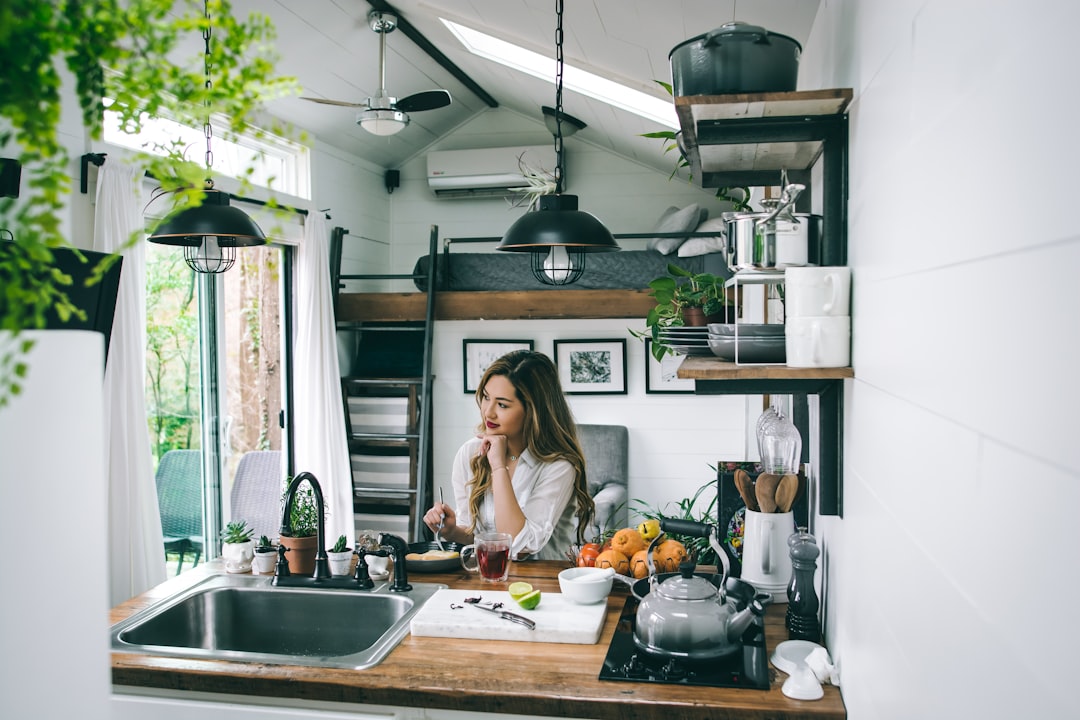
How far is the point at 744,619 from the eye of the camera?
1766mm

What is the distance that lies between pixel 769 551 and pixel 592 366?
11.3 ft

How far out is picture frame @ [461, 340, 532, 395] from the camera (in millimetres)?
5605

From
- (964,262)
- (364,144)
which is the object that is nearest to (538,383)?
(964,262)

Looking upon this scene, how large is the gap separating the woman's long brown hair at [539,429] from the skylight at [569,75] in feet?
4.88

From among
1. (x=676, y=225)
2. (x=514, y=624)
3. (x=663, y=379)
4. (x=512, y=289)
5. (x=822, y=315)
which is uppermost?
(x=676, y=225)

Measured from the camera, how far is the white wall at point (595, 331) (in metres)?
5.39

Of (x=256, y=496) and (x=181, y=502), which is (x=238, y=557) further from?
(x=256, y=496)

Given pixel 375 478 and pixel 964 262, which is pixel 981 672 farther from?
pixel 375 478

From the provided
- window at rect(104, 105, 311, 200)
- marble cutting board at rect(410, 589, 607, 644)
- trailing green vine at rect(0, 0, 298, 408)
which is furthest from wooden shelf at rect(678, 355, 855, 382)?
window at rect(104, 105, 311, 200)

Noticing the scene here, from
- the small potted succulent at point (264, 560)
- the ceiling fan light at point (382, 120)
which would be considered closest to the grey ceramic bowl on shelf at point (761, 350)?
the small potted succulent at point (264, 560)

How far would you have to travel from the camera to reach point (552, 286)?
503 cm

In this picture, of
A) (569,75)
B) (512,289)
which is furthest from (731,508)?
(512,289)

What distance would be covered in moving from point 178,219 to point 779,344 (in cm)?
158

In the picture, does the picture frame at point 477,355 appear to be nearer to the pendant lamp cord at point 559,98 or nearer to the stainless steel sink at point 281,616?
the pendant lamp cord at point 559,98
